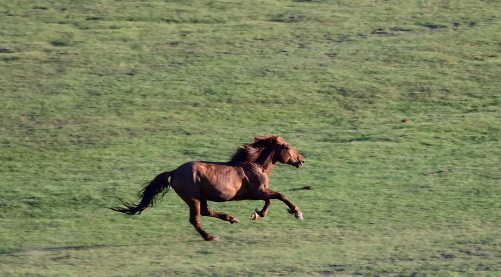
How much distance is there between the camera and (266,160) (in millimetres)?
10062

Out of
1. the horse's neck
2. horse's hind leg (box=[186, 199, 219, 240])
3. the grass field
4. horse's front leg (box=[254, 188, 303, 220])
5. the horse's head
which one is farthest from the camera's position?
the horse's head

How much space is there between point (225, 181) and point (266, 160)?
689 mm

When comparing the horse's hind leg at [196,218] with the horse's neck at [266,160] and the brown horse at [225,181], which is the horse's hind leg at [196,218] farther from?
the horse's neck at [266,160]

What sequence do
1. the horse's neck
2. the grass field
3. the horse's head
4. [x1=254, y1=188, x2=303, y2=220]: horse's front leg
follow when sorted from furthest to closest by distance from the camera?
the horse's head, the horse's neck, [x1=254, y1=188, x2=303, y2=220]: horse's front leg, the grass field

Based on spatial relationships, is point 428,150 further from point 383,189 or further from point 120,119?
point 120,119

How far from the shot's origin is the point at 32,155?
13.2 metres

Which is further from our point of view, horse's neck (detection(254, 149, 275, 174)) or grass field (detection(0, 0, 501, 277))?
horse's neck (detection(254, 149, 275, 174))

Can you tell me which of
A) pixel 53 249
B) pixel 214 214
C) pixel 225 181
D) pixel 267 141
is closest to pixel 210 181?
pixel 225 181

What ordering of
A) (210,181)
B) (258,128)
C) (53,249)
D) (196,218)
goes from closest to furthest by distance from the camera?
(53,249), (196,218), (210,181), (258,128)

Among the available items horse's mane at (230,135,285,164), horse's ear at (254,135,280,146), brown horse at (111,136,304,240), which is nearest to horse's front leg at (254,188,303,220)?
brown horse at (111,136,304,240)

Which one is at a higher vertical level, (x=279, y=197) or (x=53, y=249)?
(x=279, y=197)

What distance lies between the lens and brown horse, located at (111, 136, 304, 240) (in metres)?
9.38

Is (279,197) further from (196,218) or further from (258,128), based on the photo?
(258,128)

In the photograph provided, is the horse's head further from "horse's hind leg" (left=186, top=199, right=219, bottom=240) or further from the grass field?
"horse's hind leg" (left=186, top=199, right=219, bottom=240)
